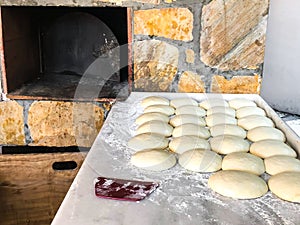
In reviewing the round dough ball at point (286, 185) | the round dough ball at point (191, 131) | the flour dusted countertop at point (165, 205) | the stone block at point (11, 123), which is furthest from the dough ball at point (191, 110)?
the stone block at point (11, 123)

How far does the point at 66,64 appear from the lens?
242cm

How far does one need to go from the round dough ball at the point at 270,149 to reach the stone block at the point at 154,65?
2.29 ft

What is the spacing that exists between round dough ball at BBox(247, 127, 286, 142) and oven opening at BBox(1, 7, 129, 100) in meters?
0.87

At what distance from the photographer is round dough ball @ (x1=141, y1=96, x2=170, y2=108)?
5.43 ft

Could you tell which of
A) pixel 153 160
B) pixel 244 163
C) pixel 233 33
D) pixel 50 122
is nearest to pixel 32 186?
pixel 50 122

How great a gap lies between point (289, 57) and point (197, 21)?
78.9 inches

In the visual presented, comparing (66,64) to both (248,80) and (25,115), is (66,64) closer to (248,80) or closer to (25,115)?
(25,115)

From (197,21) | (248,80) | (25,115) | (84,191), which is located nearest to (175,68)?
(197,21)

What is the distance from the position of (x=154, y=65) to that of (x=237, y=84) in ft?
1.47

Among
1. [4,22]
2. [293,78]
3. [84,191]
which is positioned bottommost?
[293,78]

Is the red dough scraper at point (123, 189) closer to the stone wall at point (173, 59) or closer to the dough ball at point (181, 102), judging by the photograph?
the dough ball at point (181, 102)

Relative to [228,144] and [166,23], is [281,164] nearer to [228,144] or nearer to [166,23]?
[228,144]

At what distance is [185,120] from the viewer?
1.47 metres

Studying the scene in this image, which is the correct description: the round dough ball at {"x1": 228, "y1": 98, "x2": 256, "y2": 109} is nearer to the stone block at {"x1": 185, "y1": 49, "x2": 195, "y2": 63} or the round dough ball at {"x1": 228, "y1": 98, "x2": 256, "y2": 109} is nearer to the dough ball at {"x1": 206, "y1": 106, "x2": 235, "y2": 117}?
the dough ball at {"x1": 206, "y1": 106, "x2": 235, "y2": 117}
